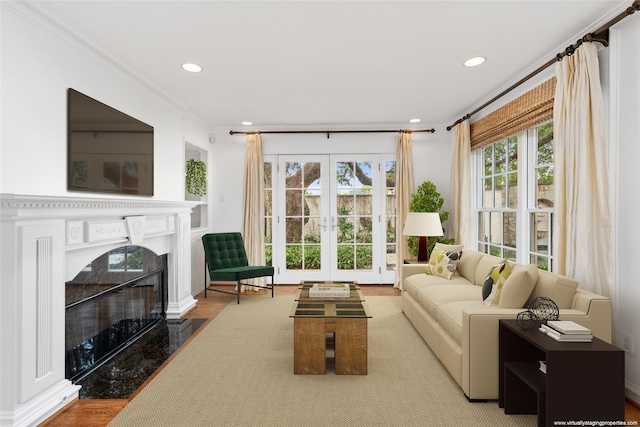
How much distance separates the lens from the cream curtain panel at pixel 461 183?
4.90 meters

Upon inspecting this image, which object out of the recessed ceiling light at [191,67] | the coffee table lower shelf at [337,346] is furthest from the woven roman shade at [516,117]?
the recessed ceiling light at [191,67]

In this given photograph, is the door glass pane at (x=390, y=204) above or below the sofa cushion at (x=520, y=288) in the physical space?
above

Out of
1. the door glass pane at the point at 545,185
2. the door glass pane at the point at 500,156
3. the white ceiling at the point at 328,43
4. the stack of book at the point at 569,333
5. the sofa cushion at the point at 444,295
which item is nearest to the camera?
the stack of book at the point at 569,333

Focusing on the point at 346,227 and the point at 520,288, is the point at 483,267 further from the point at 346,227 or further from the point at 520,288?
the point at 346,227

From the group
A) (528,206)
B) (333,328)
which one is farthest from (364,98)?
(333,328)

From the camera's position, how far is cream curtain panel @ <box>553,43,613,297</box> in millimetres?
2494

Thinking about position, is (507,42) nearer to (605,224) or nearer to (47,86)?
(605,224)

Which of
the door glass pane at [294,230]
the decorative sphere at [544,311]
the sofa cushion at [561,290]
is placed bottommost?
the decorative sphere at [544,311]

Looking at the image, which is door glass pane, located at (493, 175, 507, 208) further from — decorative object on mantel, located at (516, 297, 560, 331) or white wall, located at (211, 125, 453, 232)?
decorative object on mantel, located at (516, 297, 560, 331)

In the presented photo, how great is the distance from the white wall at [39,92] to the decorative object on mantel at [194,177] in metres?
1.88

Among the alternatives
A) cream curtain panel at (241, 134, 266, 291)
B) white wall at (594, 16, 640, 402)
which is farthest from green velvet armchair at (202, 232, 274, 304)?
white wall at (594, 16, 640, 402)

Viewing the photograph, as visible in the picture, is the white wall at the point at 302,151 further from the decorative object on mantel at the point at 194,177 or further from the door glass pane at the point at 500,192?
the door glass pane at the point at 500,192

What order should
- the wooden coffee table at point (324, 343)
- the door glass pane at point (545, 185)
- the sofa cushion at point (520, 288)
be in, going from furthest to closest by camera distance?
the door glass pane at point (545, 185)
the wooden coffee table at point (324, 343)
the sofa cushion at point (520, 288)

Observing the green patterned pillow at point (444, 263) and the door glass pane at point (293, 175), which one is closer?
the green patterned pillow at point (444, 263)
